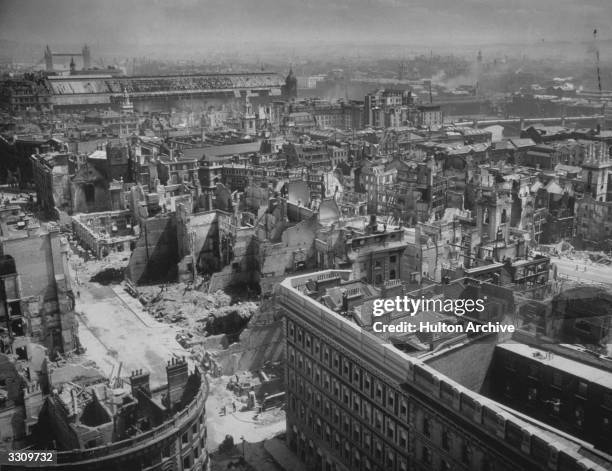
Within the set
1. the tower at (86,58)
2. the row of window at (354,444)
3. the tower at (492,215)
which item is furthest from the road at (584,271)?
the tower at (86,58)

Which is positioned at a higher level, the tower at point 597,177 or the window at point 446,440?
the tower at point 597,177

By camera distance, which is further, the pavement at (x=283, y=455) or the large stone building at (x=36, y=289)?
the large stone building at (x=36, y=289)

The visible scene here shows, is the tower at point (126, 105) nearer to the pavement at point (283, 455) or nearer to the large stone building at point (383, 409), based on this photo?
the large stone building at point (383, 409)

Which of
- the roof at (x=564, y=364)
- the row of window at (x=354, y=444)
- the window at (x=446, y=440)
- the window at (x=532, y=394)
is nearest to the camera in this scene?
the window at (x=446, y=440)

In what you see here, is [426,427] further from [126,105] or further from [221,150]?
[126,105]

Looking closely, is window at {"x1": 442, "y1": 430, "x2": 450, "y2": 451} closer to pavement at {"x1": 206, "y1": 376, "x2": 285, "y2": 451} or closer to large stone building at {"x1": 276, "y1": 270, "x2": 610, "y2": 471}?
large stone building at {"x1": 276, "y1": 270, "x2": 610, "y2": 471}

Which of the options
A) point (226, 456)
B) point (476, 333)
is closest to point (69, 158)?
point (226, 456)

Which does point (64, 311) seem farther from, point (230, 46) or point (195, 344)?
point (230, 46)

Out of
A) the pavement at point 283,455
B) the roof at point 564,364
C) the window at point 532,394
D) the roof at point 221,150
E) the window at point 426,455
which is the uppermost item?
the roof at point 221,150
